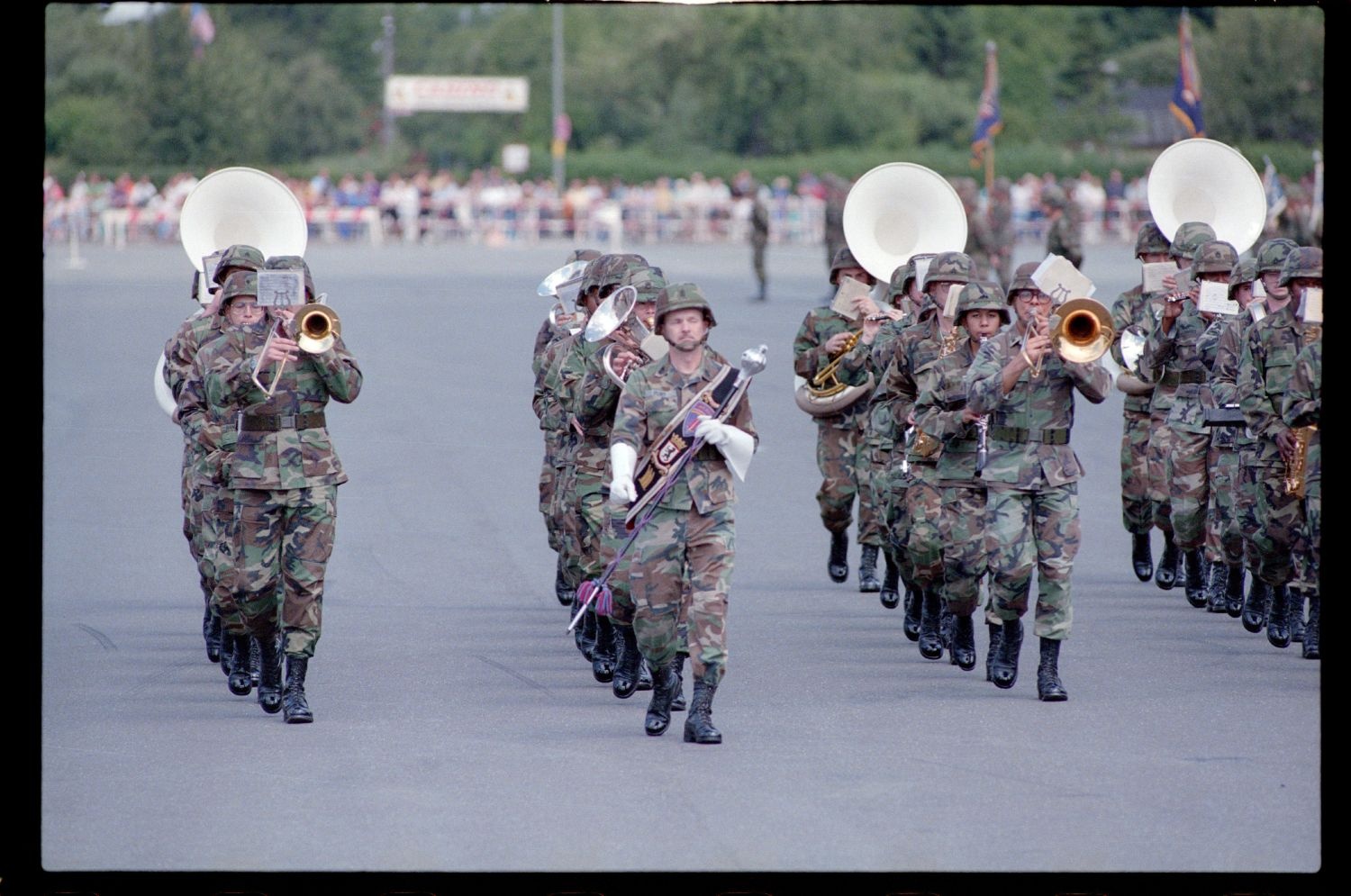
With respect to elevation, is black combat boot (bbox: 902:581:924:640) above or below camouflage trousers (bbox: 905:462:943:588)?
below

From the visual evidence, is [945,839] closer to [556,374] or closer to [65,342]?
[556,374]

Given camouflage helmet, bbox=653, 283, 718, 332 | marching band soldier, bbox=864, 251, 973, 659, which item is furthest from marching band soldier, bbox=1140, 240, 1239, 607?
camouflage helmet, bbox=653, 283, 718, 332

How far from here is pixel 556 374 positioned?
1148 centimetres

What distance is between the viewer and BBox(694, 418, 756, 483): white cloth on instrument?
9.48 metres

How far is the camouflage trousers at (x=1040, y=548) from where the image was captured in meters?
10.4

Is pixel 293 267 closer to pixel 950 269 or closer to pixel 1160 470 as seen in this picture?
pixel 950 269

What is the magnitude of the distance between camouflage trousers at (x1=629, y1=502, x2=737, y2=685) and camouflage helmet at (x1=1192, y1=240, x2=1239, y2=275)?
4.23 meters

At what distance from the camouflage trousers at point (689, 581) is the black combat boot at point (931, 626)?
7.36 feet

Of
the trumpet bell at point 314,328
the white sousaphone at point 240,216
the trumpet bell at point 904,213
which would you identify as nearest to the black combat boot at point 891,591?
the trumpet bell at point 904,213

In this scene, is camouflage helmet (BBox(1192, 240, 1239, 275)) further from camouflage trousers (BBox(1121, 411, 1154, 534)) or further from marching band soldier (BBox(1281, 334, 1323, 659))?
marching band soldier (BBox(1281, 334, 1323, 659))

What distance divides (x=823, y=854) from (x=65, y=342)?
24.0 m

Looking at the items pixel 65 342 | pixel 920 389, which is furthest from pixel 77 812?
pixel 65 342

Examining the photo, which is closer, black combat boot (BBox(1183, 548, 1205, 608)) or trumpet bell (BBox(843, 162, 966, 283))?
black combat boot (BBox(1183, 548, 1205, 608))

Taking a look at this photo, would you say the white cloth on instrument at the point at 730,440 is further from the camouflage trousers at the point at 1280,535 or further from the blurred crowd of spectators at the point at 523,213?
the blurred crowd of spectators at the point at 523,213
